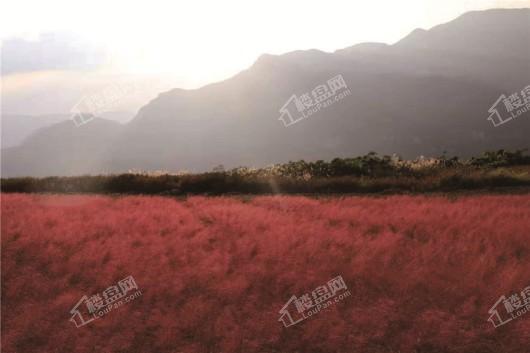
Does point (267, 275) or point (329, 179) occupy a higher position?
point (267, 275)

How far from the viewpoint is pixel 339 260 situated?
7.14 m

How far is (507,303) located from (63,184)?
57.2 ft

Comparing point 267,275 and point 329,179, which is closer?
point 267,275

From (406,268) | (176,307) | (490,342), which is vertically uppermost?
(176,307)

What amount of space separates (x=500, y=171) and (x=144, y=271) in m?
12.7

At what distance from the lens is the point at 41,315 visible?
6.01 meters

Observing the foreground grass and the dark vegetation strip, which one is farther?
the dark vegetation strip

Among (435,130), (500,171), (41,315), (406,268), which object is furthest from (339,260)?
(435,130)

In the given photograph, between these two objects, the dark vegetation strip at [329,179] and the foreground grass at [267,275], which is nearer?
the foreground grass at [267,275]

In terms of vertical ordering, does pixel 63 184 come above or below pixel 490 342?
above

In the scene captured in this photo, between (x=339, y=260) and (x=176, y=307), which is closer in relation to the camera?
(x=176, y=307)

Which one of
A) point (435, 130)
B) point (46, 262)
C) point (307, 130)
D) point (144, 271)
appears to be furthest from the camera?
point (307, 130)

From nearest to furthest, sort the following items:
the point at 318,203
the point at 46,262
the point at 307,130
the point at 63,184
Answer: the point at 46,262
the point at 318,203
the point at 63,184
the point at 307,130

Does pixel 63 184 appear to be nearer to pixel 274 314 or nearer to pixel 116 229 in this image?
pixel 116 229
